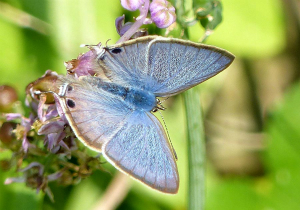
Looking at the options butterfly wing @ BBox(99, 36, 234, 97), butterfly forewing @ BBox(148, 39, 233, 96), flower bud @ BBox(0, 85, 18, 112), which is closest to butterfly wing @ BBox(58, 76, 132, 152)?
butterfly wing @ BBox(99, 36, 234, 97)

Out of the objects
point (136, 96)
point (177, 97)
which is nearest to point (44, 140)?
point (136, 96)

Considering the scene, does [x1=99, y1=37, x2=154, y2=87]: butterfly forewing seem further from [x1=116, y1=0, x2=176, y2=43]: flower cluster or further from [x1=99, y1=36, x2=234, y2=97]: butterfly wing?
[x1=116, y1=0, x2=176, y2=43]: flower cluster

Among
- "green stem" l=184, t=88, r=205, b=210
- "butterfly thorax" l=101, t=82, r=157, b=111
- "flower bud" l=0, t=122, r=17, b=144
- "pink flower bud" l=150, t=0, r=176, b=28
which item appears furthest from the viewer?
"green stem" l=184, t=88, r=205, b=210

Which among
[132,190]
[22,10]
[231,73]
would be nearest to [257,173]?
[231,73]

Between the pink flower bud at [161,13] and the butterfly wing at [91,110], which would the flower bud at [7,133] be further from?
the pink flower bud at [161,13]

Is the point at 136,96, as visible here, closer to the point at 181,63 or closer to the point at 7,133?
the point at 181,63

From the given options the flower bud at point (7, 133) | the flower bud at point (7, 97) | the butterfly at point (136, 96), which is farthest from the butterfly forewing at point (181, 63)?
the flower bud at point (7, 97)

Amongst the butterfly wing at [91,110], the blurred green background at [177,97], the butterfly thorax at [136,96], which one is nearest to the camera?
the butterfly wing at [91,110]
